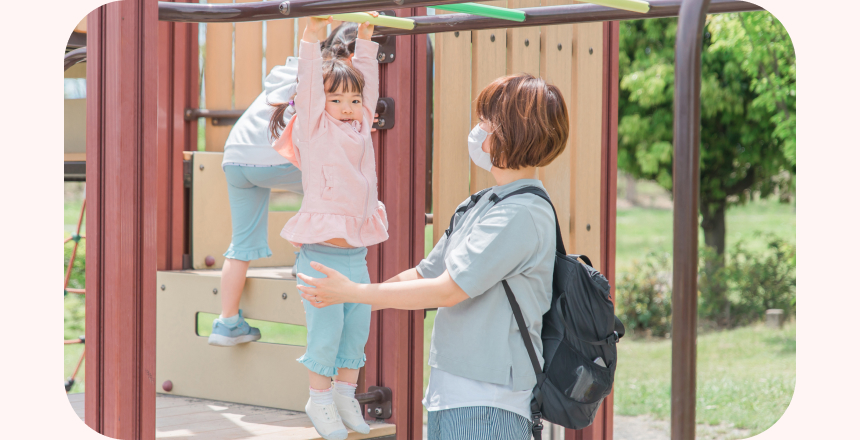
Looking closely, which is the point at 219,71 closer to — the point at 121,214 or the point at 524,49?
the point at 524,49

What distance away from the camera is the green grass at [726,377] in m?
7.77

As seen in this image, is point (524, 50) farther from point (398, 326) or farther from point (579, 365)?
point (579, 365)

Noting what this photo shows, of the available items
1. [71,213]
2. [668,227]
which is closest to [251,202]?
[71,213]

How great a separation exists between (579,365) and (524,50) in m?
1.74

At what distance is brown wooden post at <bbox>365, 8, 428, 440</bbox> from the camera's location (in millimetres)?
3193

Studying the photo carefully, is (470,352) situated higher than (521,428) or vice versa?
(470,352)

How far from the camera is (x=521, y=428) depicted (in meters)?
2.02

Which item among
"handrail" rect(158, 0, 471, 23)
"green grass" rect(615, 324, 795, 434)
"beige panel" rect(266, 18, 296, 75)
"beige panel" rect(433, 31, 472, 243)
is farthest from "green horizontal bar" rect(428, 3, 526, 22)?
"green grass" rect(615, 324, 795, 434)

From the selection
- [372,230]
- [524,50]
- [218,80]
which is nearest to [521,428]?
[372,230]

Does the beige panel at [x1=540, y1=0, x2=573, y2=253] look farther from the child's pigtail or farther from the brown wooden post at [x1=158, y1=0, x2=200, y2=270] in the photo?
the brown wooden post at [x1=158, y1=0, x2=200, y2=270]

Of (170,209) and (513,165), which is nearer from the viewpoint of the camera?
(513,165)

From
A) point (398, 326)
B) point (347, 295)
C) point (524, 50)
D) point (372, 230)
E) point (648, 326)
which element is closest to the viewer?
point (347, 295)

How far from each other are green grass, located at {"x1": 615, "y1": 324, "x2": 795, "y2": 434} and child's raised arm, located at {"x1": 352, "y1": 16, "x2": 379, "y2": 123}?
529 cm

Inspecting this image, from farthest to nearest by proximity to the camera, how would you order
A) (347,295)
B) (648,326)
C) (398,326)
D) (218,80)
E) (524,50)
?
(648,326) < (218,80) < (524,50) < (398,326) < (347,295)
